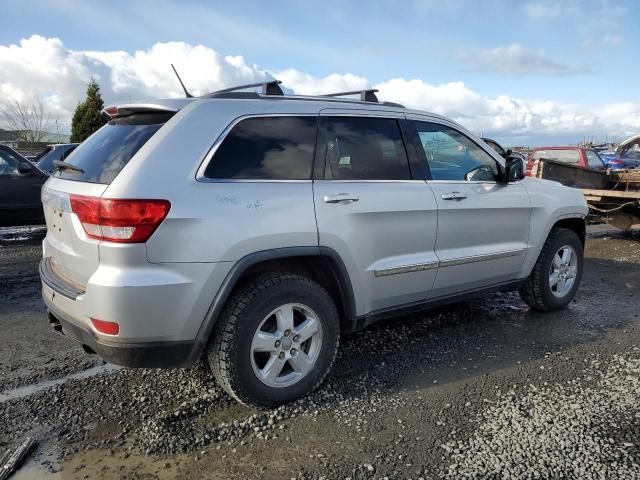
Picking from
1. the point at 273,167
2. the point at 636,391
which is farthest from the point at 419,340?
the point at 273,167

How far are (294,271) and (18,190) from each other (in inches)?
275

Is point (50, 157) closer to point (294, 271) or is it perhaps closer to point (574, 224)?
point (294, 271)

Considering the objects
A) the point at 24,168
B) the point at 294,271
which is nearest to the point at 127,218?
the point at 294,271

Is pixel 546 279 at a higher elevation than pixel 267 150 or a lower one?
lower

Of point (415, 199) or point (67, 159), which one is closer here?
point (67, 159)

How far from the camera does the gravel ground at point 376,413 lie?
2.68m

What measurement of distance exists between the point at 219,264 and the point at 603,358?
3.01 metres

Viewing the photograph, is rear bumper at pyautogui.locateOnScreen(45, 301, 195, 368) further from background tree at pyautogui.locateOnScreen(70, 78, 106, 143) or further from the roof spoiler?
background tree at pyautogui.locateOnScreen(70, 78, 106, 143)

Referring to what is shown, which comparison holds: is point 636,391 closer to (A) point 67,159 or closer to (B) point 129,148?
(B) point 129,148

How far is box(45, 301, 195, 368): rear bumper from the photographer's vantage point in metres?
2.75

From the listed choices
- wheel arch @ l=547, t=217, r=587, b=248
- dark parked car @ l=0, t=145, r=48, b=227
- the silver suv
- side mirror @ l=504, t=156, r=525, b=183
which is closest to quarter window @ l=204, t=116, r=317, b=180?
the silver suv

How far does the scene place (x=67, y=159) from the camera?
135 inches

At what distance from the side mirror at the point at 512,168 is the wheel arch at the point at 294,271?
1.89m

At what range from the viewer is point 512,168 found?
443 cm
